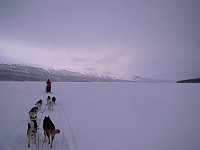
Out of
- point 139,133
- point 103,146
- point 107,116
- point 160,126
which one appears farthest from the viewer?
point 107,116

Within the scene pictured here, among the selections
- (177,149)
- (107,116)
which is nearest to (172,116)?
(107,116)

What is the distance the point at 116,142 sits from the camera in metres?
8.08

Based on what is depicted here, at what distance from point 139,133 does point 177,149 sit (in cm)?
193

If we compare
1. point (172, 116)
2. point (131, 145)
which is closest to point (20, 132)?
point (131, 145)

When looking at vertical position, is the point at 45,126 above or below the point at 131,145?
above

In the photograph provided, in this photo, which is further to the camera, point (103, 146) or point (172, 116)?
point (172, 116)

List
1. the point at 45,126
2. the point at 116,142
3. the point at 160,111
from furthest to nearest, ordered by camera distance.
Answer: the point at 160,111, the point at 116,142, the point at 45,126

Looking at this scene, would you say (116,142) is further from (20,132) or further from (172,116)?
(172,116)

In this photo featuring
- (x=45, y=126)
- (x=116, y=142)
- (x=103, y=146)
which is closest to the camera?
(x=45, y=126)

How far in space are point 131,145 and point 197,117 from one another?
20.7 ft

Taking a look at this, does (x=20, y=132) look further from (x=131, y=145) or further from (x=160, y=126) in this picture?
(x=160, y=126)

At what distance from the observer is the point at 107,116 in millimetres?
11898

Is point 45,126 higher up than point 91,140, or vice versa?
point 45,126

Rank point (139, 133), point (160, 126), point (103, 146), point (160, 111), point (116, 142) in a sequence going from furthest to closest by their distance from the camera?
point (160, 111) → point (160, 126) → point (139, 133) → point (116, 142) → point (103, 146)
